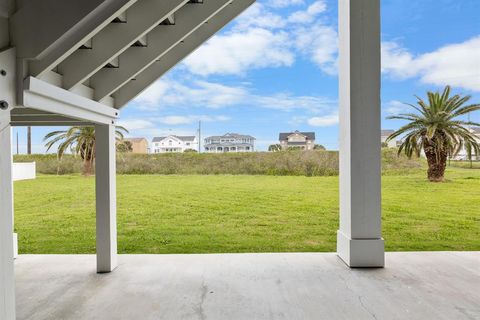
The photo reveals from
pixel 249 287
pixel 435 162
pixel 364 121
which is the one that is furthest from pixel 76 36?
pixel 435 162

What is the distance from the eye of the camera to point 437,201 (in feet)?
20.3

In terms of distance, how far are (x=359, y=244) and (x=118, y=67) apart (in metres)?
2.90

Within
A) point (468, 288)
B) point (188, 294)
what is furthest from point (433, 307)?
point (188, 294)

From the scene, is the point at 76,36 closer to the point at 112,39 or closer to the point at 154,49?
the point at 112,39

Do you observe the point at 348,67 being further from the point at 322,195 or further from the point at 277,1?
the point at 277,1

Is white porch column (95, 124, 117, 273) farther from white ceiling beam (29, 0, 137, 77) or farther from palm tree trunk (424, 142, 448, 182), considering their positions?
palm tree trunk (424, 142, 448, 182)

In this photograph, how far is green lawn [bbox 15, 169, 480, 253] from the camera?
521cm

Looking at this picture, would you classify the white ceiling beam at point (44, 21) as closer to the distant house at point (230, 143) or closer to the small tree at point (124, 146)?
the distant house at point (230, 143)

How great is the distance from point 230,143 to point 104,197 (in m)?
4.15

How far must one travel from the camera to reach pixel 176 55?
3.33m

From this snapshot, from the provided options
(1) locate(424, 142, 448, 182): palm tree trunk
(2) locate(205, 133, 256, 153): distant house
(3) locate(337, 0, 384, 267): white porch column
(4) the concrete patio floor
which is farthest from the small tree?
(1) locate(424, 142, 448, 182): palm tree trunk

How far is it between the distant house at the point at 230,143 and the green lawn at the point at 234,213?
0.61 metres

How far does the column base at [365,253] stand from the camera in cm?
325

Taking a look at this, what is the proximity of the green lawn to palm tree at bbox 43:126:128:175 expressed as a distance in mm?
424
